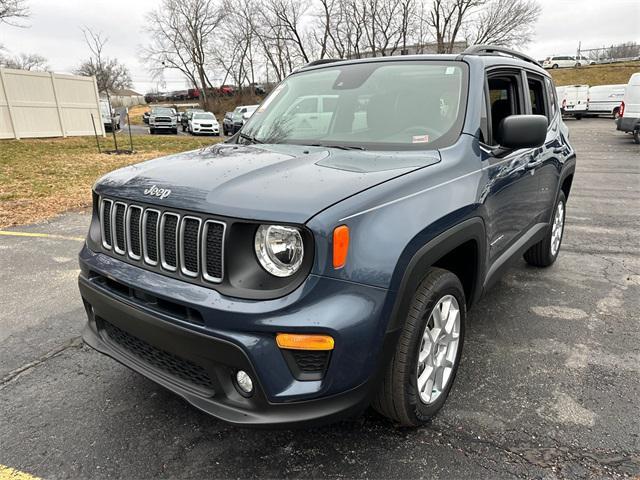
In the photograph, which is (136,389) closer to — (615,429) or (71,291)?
(71,291)

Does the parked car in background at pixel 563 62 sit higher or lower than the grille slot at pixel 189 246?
higher

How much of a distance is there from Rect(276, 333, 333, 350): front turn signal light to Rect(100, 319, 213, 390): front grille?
43 centimetres

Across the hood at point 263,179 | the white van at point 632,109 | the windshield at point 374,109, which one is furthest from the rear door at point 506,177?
the white van at point 632,109

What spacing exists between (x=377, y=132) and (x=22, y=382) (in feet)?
8.62

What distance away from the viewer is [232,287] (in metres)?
1.87

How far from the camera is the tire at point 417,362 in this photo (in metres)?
2.09

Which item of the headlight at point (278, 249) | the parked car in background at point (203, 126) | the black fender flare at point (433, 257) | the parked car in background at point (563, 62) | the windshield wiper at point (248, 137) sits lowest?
the black fender flare at point (433, 257)

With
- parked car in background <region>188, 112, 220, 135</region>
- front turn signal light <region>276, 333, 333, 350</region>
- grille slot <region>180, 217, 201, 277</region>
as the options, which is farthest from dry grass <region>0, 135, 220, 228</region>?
parked car in background <region>188, 112, 220, 135</region>

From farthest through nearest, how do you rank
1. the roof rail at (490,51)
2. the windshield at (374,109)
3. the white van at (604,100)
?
the white van at (604,100) → the roof rail at (490,51) → the windshield at (374,109)

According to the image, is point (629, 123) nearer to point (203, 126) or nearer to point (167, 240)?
point (167, 240)

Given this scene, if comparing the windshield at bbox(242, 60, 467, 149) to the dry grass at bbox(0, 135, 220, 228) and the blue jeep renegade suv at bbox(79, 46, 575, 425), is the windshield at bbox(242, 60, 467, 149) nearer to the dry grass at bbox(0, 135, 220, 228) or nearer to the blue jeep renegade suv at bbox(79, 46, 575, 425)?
the blue jeep renegade suv at bbox(79, 46, 575, 425)

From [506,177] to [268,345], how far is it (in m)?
2.00

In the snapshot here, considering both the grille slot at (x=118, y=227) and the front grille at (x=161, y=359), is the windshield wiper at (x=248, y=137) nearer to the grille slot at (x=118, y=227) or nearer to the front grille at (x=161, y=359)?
the grille slot at (x=118, y=227)

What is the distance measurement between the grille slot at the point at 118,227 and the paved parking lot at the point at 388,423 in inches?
36.0
